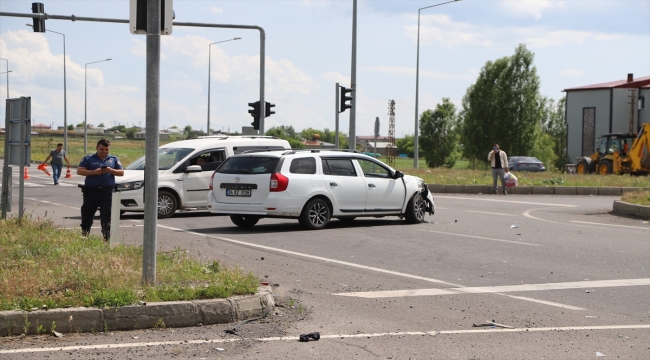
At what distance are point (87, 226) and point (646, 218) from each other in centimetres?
1377

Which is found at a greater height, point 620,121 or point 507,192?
point 620,121

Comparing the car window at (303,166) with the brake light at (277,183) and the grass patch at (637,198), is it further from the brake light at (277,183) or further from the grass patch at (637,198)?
the grass patch at (637,198)

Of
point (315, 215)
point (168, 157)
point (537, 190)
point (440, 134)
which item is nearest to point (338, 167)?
point (315, 215)

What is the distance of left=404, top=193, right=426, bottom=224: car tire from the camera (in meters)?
18.1

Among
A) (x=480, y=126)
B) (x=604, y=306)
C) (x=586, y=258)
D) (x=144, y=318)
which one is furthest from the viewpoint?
(x=480, y=126)

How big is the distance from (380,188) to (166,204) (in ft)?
15.4

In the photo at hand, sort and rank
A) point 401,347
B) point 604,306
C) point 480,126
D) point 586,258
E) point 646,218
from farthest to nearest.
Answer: point 480,126, point 646,218, point 586,258, point 604,306, point 401,347

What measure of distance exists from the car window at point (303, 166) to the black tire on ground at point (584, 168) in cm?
3552

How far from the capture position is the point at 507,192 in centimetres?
3209

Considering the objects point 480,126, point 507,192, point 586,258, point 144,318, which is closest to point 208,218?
point 586,258

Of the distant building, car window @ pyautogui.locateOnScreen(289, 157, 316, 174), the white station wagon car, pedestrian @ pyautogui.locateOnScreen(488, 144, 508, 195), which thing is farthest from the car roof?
the distant building

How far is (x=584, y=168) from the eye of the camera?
163 ft

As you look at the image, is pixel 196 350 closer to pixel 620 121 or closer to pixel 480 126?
pixel 620 121

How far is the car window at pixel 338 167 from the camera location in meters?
16.9
